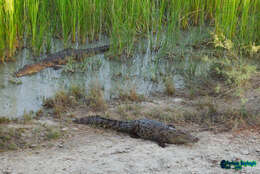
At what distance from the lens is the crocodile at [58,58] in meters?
5.79

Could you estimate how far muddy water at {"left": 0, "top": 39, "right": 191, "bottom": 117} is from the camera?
5.10m

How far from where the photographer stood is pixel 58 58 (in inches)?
247

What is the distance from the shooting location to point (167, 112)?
15.5 feet

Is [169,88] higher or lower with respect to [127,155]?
higher

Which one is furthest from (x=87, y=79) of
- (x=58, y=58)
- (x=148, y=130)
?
(x=148, y=130)

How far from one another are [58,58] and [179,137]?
3053 mm

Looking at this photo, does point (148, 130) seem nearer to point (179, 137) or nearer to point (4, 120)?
point (179, 137)

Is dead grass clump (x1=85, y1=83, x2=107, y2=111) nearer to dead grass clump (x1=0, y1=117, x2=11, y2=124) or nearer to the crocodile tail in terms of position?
the crocodile tail

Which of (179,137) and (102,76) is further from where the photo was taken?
(102,76)

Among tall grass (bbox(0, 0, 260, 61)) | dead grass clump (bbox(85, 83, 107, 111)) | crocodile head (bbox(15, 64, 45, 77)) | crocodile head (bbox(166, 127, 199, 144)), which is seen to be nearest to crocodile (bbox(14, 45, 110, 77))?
crocodile head (bbox(15, 64, 45, 77))

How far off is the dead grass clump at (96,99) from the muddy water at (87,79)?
0.18 meters

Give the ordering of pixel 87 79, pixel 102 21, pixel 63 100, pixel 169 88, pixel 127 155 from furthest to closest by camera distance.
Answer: pixel 102 21, pixel 87 79, pixel 169 88, pixel 63 100, pixel 127 155

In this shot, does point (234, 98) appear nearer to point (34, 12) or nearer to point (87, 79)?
point (87, 79)

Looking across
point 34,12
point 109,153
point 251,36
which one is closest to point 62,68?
point 34,12
